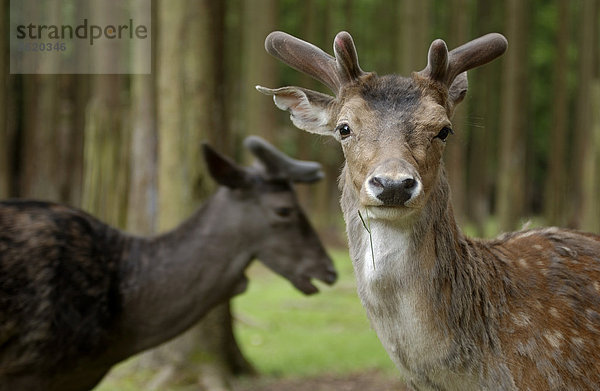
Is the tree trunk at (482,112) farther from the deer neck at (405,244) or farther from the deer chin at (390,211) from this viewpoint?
the deer chin at (390,211)

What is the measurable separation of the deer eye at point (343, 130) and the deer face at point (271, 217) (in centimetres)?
248

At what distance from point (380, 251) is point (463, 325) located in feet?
1.97

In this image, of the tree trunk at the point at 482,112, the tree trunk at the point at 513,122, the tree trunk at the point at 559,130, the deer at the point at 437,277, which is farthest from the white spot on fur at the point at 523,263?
the tree trunk at the point at 482,112

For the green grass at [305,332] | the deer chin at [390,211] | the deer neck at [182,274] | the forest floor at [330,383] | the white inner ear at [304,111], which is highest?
the white inner ear at [304,111]

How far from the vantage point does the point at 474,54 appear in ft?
14.4

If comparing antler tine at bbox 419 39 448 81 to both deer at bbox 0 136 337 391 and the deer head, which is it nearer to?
the deer head

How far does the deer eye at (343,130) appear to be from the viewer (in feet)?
13.6

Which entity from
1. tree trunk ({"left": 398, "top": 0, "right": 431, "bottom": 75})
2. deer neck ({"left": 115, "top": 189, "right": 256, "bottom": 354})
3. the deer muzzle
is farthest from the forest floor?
tree trunk ({"left": 398, "top": 0, "right": 431, "bottom": 75})

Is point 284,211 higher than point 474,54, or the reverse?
point 474,54

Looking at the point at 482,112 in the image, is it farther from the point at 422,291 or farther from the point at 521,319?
the point at 422,291

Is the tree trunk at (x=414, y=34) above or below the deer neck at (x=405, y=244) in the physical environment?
above

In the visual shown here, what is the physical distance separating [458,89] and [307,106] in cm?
88

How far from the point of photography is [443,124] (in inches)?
159

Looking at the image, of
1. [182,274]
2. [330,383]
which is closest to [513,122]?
[330,383]
